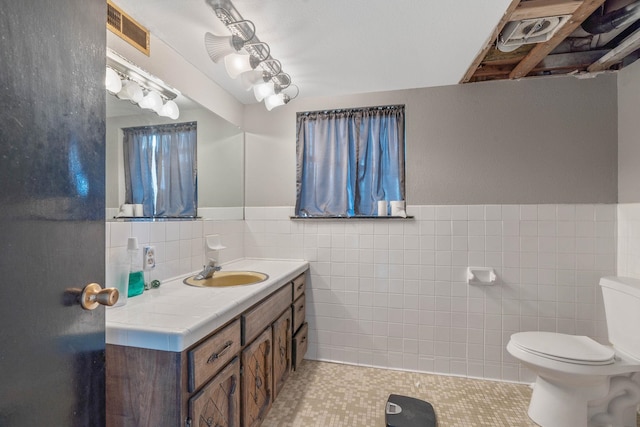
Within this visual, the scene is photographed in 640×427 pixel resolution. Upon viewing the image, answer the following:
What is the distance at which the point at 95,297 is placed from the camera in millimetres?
686

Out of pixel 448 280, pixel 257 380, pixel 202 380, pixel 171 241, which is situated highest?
pixel 171 241

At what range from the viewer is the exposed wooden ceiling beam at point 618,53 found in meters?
1.58

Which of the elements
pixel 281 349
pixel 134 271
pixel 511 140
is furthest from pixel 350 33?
pixel 281 349

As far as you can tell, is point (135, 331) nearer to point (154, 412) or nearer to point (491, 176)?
point (154, 412)

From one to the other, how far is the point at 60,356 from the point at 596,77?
3006 mm

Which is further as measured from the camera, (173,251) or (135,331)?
(173,251)

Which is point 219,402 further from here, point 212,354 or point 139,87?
point 139,87

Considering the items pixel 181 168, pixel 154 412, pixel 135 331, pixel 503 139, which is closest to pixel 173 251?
pixel 181 168

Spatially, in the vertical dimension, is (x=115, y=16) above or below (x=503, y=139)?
above

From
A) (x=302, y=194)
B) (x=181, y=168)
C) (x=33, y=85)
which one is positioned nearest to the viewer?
(x=33, y=85)

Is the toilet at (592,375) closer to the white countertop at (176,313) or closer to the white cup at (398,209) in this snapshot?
the white cup at (398,209)

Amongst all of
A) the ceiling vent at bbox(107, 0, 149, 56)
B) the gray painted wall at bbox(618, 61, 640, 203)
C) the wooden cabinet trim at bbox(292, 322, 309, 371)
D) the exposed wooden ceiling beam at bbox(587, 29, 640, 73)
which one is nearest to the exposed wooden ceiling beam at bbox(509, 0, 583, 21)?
the exposed wooden ceiling beam at bbox(587, 29, 640, 73)

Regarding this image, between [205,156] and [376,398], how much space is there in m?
1.97

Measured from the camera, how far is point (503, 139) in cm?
205
